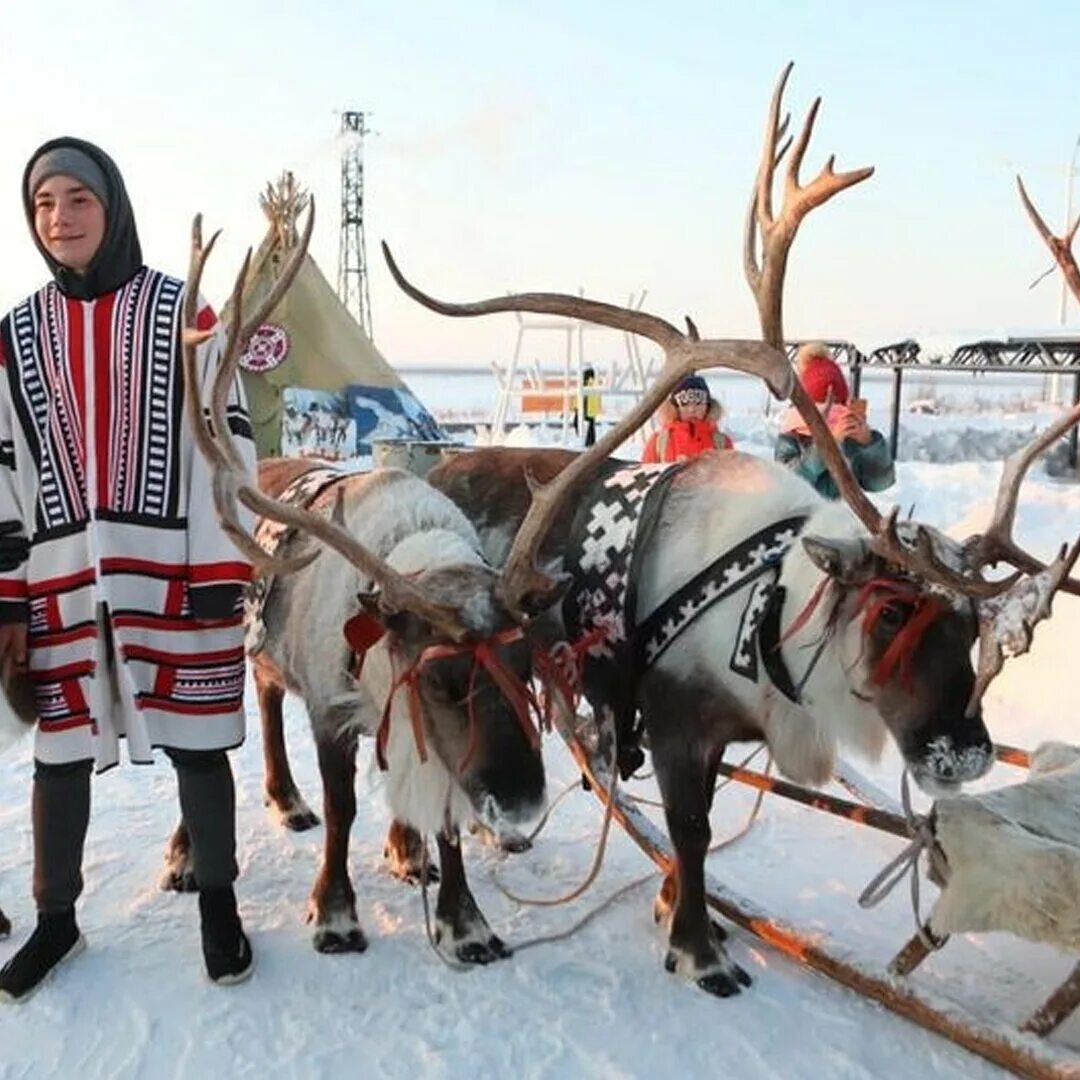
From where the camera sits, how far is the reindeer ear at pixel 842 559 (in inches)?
114

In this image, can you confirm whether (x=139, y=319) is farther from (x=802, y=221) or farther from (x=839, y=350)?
(x=839, y=350)

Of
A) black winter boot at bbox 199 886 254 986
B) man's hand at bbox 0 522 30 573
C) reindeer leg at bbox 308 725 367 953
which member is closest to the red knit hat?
reindeer leg at bbox 308 725 367 953

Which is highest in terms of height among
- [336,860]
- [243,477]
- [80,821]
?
[243,477]

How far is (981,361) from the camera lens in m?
15.0

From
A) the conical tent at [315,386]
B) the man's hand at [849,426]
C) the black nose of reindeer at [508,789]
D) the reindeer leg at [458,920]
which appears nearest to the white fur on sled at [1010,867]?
the black nose of reindeer at [508,789]

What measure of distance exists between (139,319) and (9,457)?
48 cm

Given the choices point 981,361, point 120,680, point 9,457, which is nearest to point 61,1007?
point 120,680

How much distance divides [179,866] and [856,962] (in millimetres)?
2069

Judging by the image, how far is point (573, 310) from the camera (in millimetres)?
3047

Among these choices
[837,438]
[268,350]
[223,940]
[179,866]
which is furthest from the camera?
[268,350]

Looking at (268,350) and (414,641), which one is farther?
(268,350)

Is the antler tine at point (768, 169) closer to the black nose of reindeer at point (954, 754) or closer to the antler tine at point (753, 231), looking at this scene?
the antler tine at point (753, 231)

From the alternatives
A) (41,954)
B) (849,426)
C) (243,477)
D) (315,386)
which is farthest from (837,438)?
(315,386)

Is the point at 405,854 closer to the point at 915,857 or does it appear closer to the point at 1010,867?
the point at 915,857
